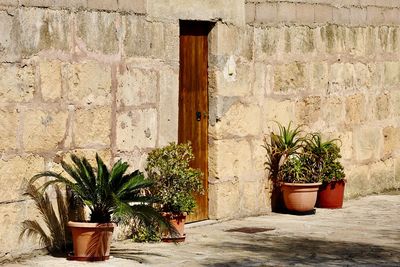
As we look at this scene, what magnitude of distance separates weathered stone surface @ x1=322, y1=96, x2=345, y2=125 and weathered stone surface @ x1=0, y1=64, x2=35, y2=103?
17.5 ft

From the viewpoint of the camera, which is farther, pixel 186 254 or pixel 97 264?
pixel 186 254

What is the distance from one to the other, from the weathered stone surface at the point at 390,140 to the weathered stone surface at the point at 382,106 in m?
0.20

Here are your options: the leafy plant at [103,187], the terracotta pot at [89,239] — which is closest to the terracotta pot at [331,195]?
the leafy plant at [103,187]

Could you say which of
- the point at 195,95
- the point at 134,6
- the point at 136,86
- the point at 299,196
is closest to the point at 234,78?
the point at 195,95

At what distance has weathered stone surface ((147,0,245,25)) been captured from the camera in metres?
11.2

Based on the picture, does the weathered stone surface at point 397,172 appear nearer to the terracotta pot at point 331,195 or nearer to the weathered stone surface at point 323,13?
the terracotta pot at point 331,195

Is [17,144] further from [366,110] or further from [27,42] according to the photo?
[366,110]

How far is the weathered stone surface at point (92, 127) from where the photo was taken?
1017 centimetres

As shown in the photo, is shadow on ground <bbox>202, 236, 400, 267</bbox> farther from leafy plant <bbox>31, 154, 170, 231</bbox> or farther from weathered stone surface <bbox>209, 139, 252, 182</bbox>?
weathered stone surface <bbox>209, 139, 252, 182</bbox>

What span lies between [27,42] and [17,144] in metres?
0.87

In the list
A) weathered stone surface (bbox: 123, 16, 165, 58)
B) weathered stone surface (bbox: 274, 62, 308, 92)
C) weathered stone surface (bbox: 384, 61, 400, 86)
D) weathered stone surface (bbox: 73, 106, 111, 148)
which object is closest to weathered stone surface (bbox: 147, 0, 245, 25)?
weathered stone surface (bbox: 123, 16, 165, 58)

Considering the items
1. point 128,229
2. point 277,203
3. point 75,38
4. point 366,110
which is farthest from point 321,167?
point 75,38

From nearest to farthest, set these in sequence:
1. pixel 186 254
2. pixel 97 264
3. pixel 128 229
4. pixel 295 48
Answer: pixel 97 264 → pixel 186 254 → pixel 128 229 → pixel 295 48

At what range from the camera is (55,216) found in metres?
9.90
